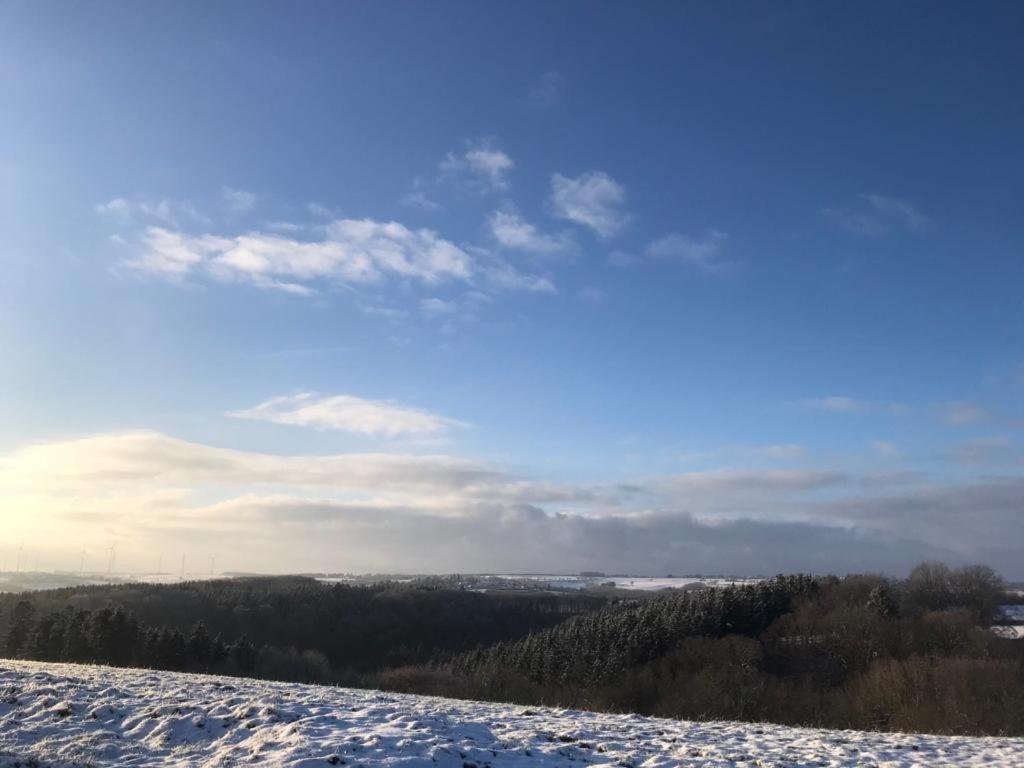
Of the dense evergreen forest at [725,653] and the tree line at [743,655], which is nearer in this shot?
the dense evergreen forest at [725,653]

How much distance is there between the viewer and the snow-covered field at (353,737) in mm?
12547

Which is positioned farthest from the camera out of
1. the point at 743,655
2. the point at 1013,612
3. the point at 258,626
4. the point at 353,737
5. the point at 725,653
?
the point at 258,626

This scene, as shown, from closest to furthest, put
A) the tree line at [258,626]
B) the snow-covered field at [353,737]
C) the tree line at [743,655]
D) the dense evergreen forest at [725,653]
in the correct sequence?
the snow-covered field at [353,737], the dense evergreen forest at [725,653], the tree line at [743,655], the tree line at [258,626]

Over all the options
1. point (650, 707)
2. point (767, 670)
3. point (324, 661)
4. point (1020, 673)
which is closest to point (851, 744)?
point (1020, 673)

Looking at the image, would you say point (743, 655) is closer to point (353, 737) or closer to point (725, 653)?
point (725, 653)

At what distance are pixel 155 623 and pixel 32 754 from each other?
137 m

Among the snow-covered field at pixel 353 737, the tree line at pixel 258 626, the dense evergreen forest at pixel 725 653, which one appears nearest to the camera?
the snow-covered field at pixel 353 737

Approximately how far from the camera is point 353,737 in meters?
13.2

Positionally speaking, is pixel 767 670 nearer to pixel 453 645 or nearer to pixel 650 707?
pixel 650 707

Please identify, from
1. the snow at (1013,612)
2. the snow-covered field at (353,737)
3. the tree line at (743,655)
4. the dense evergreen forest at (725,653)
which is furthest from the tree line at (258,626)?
the snow at (1013,612)

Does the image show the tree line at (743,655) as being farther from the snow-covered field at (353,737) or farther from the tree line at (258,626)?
the snow-covered field at (353,737)

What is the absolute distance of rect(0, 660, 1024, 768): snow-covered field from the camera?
12.5 meters

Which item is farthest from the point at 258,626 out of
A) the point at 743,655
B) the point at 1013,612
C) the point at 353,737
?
the point at 353,737

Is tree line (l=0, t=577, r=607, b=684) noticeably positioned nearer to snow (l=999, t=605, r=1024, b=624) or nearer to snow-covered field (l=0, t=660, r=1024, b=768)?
snow-covered field (l=0, t=660, r=1024, b=768)
